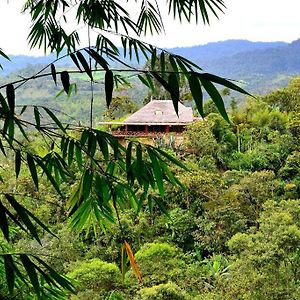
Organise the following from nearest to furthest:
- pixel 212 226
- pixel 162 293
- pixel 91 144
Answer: pixel 91 144 < pixel 162 293 < pixel 212 226

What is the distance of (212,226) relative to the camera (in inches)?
267

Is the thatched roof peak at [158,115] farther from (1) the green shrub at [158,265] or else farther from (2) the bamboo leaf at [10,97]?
Result: (2) the bamboo leaf at [10,97]

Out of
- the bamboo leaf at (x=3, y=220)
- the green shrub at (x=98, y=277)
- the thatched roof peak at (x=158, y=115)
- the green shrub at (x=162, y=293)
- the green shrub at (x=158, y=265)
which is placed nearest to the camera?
the bamboo leaf at (x=3, y=220)

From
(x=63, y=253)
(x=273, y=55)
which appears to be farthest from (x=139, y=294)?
(x=273, y=55)

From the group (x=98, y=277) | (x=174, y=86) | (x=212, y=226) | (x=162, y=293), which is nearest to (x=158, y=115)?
(x=212, y=226)

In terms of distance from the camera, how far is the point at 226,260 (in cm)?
634

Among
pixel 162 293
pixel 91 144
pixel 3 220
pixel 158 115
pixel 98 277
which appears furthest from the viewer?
pixel 158 115

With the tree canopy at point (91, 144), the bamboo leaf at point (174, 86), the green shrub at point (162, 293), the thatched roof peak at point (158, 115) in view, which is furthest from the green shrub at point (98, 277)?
the thatched roof peak at point (158, 115)

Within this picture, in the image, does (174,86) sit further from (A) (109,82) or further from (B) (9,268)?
(B) (9,268)

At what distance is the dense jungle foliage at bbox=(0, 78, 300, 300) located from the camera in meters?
4.82

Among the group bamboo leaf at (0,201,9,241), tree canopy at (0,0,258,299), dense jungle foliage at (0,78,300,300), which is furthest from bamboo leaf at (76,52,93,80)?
dense jungle foliage at (0,78,300,300)

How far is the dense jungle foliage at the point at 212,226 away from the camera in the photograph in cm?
482

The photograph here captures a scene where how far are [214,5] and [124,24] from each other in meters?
0.23

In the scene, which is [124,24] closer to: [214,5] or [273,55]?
[214,5]
